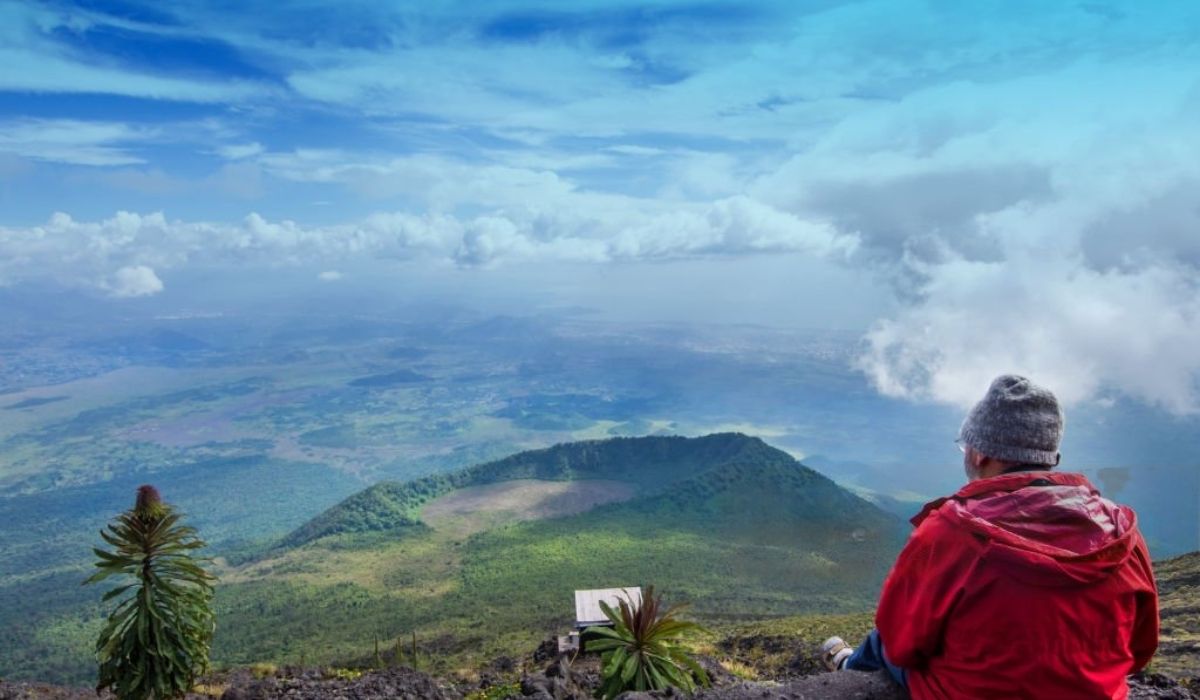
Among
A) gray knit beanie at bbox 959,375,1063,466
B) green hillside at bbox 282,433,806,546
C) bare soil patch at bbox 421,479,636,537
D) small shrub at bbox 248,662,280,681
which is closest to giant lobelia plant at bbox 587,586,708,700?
gray knit beanie at bbox 959,375,1063,466

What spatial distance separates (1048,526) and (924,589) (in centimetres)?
82

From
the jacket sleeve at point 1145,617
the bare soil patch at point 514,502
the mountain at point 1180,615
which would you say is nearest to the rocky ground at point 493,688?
the jacket sleeve at point 1145,617

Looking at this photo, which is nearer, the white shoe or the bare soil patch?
the white shoe

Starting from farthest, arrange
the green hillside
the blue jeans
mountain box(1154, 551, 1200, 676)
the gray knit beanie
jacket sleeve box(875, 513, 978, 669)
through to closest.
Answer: the green hillside
mountain box(1154, 551, 1200, 676)
the blue jeans
the gray knit beanie
jacket sleeve box(875, 513, 978, 669)

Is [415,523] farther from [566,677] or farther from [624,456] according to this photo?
[566,677]

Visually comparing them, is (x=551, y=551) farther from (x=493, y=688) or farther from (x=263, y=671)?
(x=493, y=688)

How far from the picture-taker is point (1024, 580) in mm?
4074

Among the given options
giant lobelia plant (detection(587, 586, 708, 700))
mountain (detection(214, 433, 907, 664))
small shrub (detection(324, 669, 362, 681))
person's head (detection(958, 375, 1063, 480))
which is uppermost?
person's head (detection(958, 375, 1063, 480))

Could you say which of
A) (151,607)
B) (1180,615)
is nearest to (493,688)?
(151,607)

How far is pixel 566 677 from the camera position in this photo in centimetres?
1492

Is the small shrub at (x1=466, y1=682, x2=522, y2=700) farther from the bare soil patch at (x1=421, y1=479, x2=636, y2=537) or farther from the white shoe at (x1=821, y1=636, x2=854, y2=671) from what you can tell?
the bare soil patch at (x1=421, y1=479, x2=636, y2=537)

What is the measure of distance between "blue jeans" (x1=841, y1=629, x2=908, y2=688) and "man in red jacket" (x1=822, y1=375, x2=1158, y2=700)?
1.14m

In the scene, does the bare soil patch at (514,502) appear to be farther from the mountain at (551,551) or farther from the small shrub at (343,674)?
the small shrub at (343,674)

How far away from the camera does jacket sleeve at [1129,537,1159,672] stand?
14.3 feet
